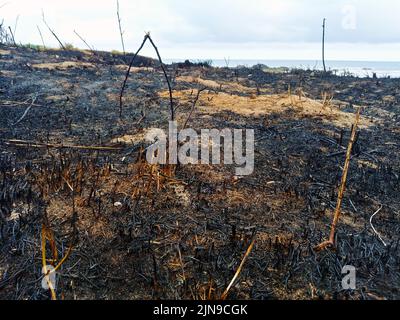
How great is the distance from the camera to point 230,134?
6.36 metres

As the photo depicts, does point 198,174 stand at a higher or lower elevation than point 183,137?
lower

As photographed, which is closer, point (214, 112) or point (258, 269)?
point (258, 269)

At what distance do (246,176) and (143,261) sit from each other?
2.18 meters

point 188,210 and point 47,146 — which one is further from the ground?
point 47,146

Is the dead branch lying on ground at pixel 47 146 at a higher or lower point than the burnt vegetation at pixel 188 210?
higher

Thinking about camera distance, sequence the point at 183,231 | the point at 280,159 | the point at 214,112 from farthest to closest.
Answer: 1. the point at 214,112
2. the point at 280,159
3. the point at 183,231

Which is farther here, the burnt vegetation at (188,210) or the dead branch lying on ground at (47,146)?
the dead branch lying on ground at (47,146)

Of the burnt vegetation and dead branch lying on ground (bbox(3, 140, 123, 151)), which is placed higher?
dead branch lying on ground (bbox(3, 140, 123, 151))

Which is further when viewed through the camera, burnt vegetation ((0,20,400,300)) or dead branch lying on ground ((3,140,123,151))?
dead branch lying on ground ((3,140,123,151))

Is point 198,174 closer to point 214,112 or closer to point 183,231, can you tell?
point 183,231

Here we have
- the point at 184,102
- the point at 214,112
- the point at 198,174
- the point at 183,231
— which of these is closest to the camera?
the point at 183,231

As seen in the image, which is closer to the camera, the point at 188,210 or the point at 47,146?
the point at 188,210
